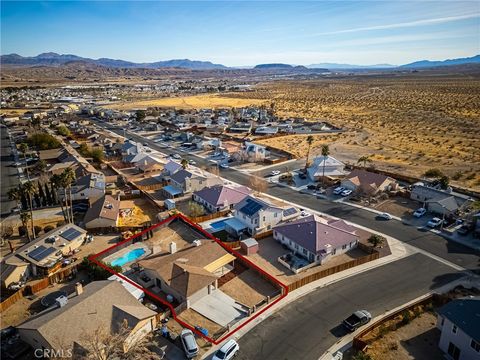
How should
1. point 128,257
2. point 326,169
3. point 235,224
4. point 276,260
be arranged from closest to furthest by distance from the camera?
point 276,260 < point 128,257 < point 235,224 < point 326,169

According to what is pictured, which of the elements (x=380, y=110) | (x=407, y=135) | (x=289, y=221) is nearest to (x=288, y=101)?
(x=380, y=110)

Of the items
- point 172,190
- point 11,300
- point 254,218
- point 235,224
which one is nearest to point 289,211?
point 254,218

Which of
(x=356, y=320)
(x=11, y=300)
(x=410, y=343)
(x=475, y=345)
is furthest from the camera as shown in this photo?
(x=11, y=300)

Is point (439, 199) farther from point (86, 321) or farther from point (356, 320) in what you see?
point (86, 321)

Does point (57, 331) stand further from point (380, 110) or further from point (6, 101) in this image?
point (6, 101)

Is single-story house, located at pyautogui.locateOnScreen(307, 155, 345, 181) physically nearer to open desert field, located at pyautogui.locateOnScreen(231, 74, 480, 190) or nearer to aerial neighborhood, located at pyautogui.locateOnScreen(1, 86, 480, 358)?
aerial neighborhood, located at pyautogui.locateOnScreen(1, 86, 480, 358)

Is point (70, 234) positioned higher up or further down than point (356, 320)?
higher up

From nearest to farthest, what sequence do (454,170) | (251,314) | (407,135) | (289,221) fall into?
1. (251,314)
2. (289,221)
3. (454,170)
4. (407,135)
